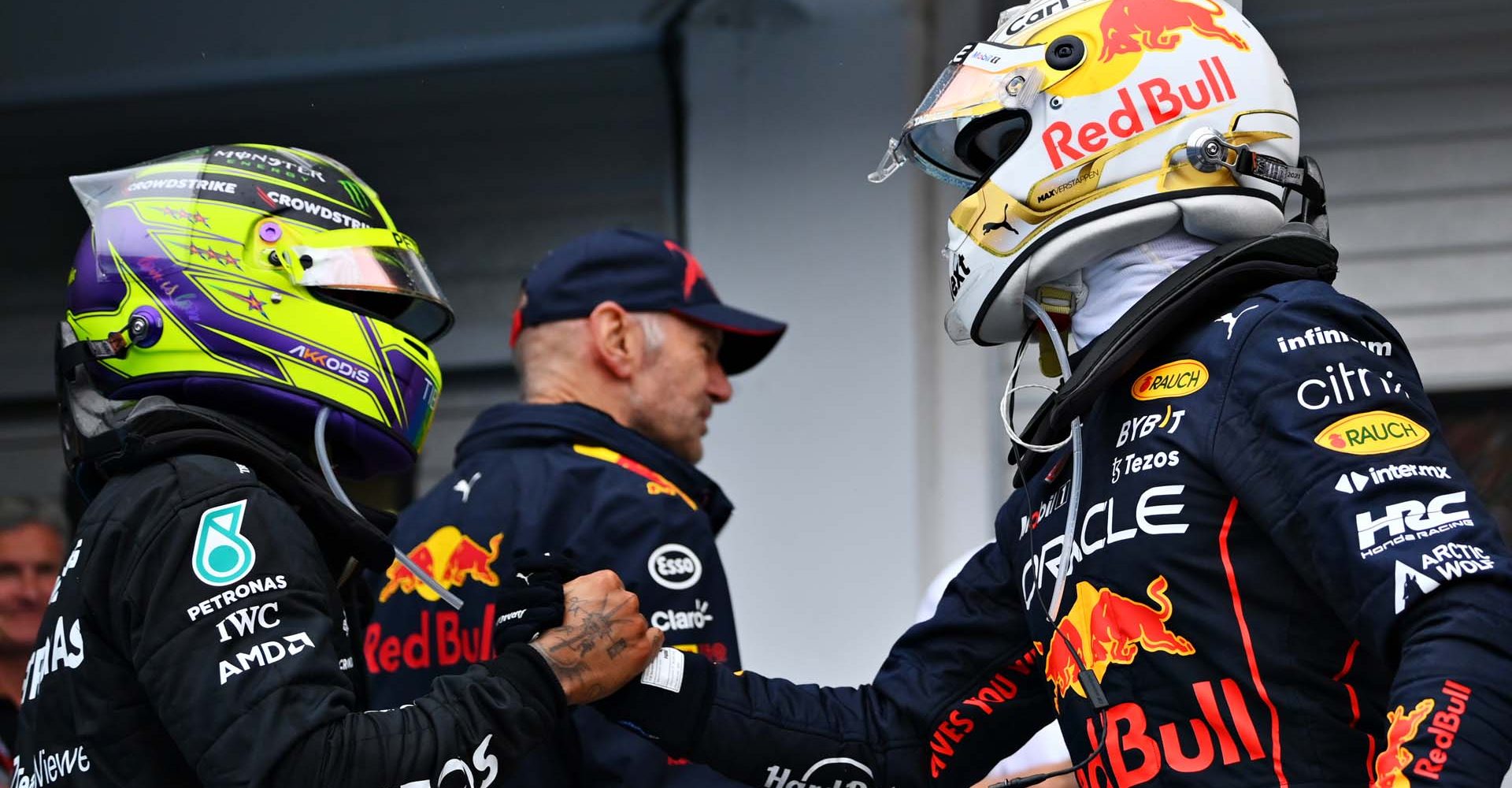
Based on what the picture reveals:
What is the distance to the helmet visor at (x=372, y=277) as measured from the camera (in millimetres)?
2902

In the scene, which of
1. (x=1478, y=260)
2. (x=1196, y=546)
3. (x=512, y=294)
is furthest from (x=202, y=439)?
(x=1478, y=260)

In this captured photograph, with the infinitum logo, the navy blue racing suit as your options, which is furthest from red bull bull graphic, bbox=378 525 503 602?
the infinitum logo

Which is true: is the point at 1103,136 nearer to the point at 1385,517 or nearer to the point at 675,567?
the point at 1385,517

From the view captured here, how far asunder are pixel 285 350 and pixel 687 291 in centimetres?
147

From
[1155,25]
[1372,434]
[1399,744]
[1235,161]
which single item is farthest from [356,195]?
[1399,744]

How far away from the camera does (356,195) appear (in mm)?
3096

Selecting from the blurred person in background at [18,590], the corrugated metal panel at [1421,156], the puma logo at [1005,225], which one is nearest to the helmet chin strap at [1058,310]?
the puma logo at [1005,225]

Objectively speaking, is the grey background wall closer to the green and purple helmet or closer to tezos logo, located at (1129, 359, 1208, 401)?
the green and purple helmet

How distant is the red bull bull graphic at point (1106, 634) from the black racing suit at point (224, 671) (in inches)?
29.8

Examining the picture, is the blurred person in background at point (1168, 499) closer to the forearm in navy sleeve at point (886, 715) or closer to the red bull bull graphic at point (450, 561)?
the forearm in navy sleeve at point (886, 715)

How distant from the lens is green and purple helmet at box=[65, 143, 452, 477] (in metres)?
2.79

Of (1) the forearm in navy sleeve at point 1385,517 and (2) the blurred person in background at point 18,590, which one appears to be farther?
(2) the blurred person in background at point 18,590

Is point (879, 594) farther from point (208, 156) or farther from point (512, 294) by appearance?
point (208, 156)

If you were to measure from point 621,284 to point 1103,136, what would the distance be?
1.71 meters
